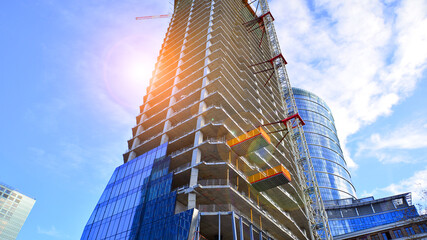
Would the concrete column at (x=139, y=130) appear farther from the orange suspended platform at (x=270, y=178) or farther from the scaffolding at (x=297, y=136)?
the scaffolding at (x=297, y=136)

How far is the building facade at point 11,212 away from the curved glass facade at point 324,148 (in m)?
187

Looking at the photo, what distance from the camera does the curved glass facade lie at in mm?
125688

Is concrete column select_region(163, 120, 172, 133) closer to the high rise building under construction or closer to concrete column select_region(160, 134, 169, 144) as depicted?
the high rise building under construction

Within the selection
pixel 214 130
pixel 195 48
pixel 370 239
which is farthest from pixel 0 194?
pixel 370 239

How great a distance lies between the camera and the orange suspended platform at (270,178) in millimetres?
42938

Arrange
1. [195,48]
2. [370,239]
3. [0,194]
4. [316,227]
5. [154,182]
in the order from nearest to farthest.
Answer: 1. [154,182]
2. [316,227]
3. [370,239]
4. [195,48]
5. [0,194]

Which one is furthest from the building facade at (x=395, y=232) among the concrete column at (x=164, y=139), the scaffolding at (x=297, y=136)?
the concrete column at (x=164, y=139)

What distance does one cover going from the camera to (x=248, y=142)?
4491cm

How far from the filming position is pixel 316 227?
4900 cm

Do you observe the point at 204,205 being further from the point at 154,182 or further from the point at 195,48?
the point at 195,48

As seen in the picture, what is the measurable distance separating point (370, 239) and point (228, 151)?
43396 mm

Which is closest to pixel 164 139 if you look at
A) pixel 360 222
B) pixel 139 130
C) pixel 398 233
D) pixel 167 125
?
pixel 167 125

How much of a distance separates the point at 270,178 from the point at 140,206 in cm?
1999

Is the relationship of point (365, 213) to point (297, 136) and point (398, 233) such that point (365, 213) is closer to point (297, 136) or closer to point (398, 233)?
point (398, 233)
